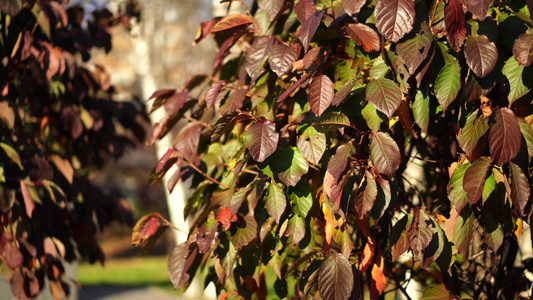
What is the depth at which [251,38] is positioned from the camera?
91.1 inches

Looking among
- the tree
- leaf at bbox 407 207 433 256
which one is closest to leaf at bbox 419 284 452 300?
the tree

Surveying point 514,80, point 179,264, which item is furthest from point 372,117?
point 179,264

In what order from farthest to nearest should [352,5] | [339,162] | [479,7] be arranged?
1. [352,5]
2. [339,162]
3. [479,7]

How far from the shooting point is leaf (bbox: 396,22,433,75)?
144cm

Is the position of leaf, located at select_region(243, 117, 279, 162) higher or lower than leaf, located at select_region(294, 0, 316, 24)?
lower

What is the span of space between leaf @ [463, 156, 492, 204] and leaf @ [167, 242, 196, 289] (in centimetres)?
94

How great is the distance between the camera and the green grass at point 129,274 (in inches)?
450

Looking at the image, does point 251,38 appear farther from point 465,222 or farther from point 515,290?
point 515,290

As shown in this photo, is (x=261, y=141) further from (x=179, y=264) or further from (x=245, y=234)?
(x=179, y=264)

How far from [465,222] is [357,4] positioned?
721 millimetres

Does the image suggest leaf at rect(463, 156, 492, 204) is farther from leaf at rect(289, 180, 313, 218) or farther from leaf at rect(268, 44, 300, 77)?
leaf at rect(268, 44, 300, 77)

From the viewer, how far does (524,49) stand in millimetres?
1411

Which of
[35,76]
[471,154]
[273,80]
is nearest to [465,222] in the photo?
A: [471,154]

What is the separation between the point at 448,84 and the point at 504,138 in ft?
0.71
